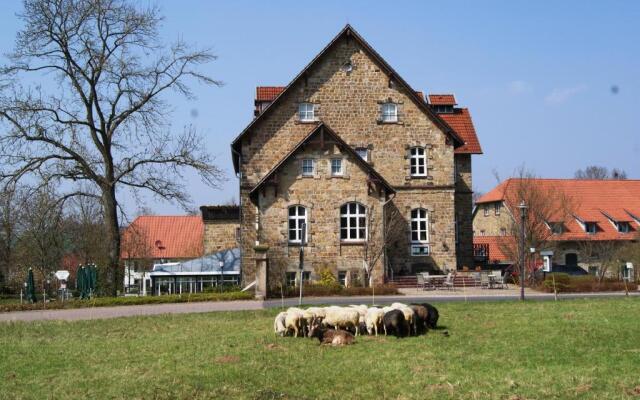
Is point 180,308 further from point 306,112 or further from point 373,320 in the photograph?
point 306,112

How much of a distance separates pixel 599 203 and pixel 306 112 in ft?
96.3

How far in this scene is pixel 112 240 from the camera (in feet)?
127

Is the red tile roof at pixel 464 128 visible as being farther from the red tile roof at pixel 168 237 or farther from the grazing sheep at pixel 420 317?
the grazing sheep at pixel 420 317

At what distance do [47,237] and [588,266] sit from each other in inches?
1547

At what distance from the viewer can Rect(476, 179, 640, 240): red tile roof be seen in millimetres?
57281

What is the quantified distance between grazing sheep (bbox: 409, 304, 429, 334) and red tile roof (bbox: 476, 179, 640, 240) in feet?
118

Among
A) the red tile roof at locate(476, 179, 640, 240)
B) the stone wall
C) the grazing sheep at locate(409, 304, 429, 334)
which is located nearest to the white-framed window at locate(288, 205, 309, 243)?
the stone wall

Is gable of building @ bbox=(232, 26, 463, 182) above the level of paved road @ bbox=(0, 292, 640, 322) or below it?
above

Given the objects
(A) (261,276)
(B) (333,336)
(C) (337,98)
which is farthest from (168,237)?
(B) (333,336)

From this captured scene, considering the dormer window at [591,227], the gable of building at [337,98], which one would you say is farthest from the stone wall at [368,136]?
the dormer window at [591,227]

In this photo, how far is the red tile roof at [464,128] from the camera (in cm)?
4753

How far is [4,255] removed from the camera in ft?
187

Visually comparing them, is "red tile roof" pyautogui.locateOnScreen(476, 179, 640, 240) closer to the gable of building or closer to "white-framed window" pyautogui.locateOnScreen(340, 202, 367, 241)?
the gable of building

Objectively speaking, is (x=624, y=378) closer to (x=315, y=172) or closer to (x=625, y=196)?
(x=315, y=172)
